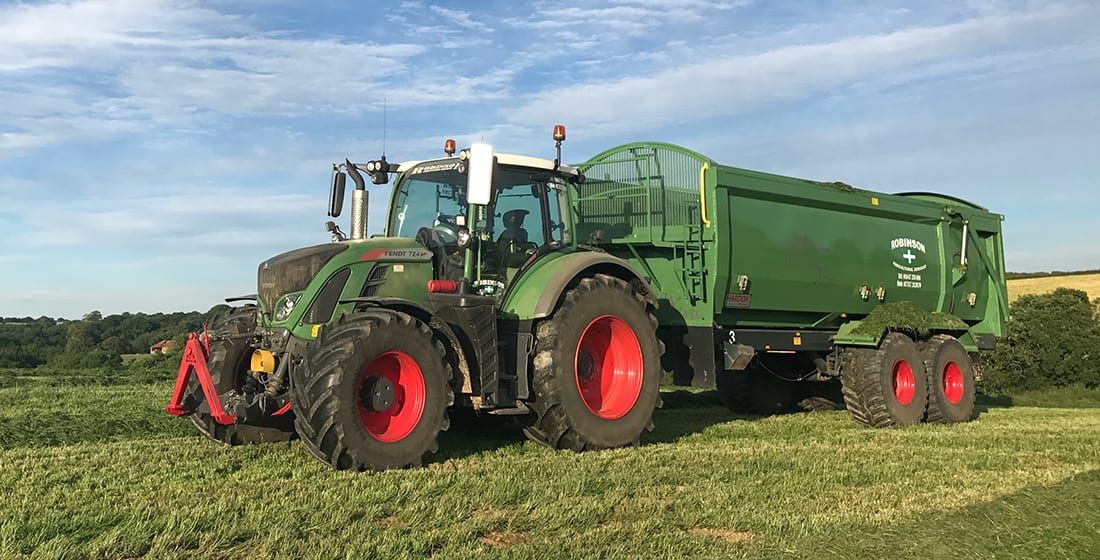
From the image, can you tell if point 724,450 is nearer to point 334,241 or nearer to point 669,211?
point 669,211

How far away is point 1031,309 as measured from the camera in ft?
85.7

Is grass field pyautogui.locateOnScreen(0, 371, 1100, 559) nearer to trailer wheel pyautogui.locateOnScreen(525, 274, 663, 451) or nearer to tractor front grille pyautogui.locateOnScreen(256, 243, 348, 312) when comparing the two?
trailer wheel pyautogui.locateOnScreen(525, 274, 663, 451)

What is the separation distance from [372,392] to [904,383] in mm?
7721

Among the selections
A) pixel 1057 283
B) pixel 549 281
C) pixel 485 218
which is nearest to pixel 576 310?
pixel 549 281

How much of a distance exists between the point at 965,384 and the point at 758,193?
15.1 ft

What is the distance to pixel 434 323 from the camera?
23.5 ft

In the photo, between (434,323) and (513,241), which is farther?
(513,241)

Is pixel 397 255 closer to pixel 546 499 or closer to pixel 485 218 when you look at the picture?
pixel 485 218

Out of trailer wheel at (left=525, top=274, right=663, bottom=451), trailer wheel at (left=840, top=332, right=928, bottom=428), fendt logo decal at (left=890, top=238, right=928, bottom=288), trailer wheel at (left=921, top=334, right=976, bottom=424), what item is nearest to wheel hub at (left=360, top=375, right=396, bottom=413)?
trailer wheel at (left=525, top=274, right=663, bottom=451)

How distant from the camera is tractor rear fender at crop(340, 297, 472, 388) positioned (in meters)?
6.93

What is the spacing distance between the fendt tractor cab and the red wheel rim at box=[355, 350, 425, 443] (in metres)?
0.01

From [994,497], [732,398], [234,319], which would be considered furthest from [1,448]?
[732,398]

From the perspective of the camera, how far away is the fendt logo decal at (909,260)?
1237 cm

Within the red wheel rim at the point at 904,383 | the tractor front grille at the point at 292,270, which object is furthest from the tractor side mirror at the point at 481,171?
the red wheel rim at the point at 904,383
